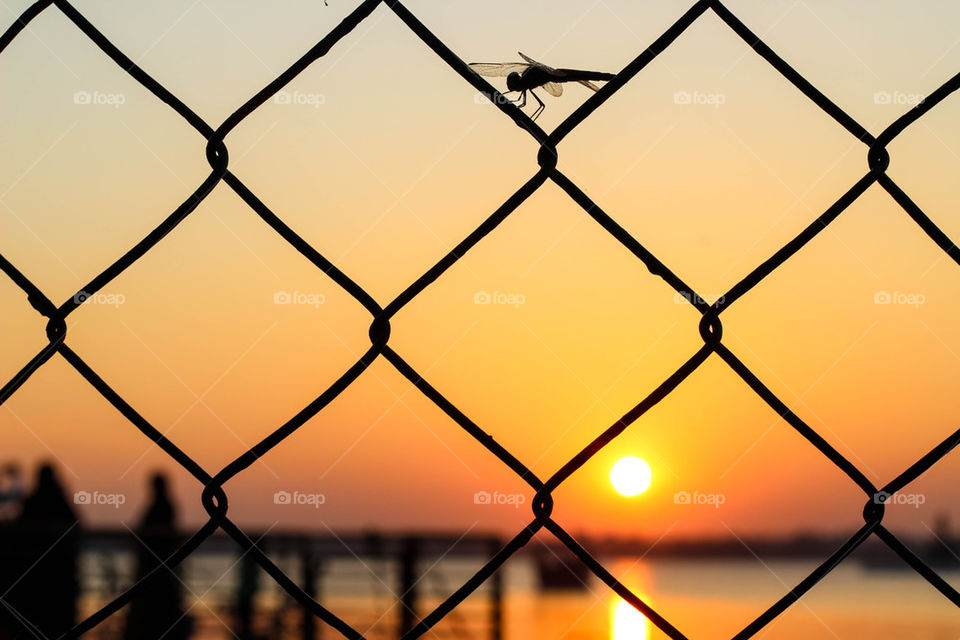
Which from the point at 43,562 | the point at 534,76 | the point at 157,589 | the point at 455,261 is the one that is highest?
the point at 157,589

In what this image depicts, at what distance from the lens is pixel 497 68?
0.98 metres

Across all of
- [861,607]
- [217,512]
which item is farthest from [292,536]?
[861,607]

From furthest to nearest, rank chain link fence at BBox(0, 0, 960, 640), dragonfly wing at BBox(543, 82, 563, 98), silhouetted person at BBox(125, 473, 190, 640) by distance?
silhouetted person at BBox(125, 473, 190, 640) → dragonfly wing at BBox(543, 82, 563, 98) → chain link fence at BBox(0, 0, 960, 640)

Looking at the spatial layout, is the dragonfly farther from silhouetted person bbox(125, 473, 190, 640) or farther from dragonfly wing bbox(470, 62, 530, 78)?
silhouetted person bbox(125, 473, 190, 640)

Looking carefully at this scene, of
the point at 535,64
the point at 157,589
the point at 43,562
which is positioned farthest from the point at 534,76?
the point at 157,589

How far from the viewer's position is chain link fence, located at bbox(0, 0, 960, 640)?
0.73 meters

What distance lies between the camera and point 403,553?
7.63 meters

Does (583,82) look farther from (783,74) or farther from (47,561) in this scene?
(47,561)

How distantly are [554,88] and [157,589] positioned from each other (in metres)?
7.34

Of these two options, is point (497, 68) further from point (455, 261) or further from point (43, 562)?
point (43, 562)

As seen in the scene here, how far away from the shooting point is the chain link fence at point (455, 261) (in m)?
0.73

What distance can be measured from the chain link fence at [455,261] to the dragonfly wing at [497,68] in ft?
0.75

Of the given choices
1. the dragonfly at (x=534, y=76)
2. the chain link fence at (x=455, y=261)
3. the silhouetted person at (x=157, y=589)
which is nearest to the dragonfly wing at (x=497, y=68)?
the dragonfly at (x=534, y=76)

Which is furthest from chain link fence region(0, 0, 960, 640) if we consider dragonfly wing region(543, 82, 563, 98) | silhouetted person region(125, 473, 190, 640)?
silhouetted person region(125, 473, 190, 640)
